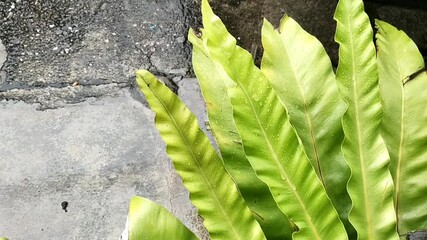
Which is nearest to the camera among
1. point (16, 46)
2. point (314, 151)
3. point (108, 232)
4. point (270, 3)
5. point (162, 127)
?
point (162, 127)

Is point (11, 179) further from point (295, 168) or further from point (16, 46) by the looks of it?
point (295, 168)

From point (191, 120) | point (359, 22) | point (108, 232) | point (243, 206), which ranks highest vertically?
point (359, 22)

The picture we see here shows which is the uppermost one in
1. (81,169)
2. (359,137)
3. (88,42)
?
(359,137)

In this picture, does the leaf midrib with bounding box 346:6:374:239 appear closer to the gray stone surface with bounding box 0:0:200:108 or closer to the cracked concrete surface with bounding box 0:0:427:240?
the cracked concrete surface with bounding box 0:0:427:240

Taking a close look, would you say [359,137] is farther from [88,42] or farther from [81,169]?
[88,42]

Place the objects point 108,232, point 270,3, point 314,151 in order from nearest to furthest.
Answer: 1. point 314,151
2. point 108,232
3. point 270,3

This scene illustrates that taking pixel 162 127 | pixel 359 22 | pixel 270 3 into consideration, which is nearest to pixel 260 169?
pixel 162 127

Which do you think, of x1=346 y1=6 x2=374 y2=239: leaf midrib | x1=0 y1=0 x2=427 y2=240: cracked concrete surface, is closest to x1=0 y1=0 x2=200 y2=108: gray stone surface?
x1=0 y1=0 x2=427 y2=240: cracked concrete surface

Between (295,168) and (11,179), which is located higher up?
(295,168)

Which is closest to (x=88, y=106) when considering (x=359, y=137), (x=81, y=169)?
(x=81, y=169)
